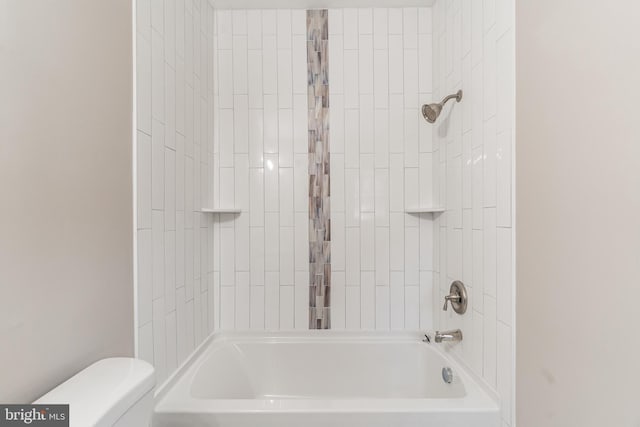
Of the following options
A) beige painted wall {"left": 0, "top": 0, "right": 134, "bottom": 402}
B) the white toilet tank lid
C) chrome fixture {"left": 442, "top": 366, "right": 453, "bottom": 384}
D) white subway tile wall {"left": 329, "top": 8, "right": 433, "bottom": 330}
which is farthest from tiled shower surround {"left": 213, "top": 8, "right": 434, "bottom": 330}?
the white toilet tank lid

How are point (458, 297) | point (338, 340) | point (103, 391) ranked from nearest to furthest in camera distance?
point (103, 391), point (458, 297), point (338, 340)

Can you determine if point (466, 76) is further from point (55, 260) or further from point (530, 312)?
point (55, 260)

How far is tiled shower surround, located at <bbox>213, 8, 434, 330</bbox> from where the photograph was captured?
191 centimetres

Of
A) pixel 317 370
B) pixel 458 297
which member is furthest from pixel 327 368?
pixel 458 297

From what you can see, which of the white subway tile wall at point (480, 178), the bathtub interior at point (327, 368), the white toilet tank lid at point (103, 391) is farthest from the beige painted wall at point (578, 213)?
the white toilet tank lid at point (103, 391)

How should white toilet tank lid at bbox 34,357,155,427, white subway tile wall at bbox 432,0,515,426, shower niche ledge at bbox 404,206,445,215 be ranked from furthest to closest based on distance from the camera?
1. shower niche ledge at bbox 404,206,445,215
2. white subway tile wall at bbox 432,0,515,426
3. white toilet tank lid at bbox 34,357,155,427

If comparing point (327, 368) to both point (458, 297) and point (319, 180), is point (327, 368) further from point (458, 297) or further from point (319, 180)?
point (319, 180)

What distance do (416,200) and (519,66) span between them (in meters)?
0.98

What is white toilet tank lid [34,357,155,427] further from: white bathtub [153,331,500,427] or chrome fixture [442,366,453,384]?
chrome fixture [442,366,453,384]

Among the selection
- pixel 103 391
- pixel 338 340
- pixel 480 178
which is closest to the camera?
pixel 103 391

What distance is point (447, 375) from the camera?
1.49m

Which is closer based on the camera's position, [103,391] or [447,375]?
[103,391]

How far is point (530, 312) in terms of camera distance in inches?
37.9

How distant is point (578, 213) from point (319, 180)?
1308 millimetres
